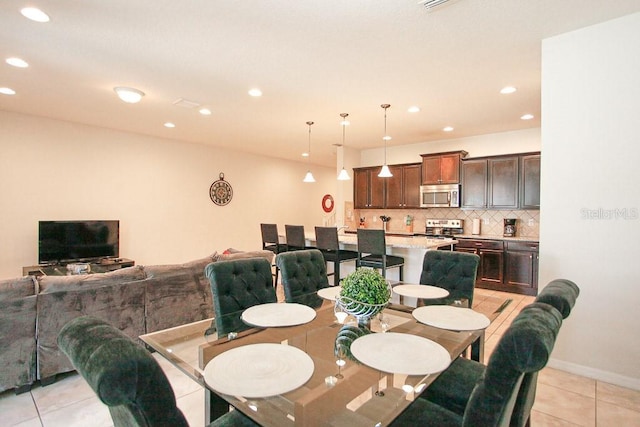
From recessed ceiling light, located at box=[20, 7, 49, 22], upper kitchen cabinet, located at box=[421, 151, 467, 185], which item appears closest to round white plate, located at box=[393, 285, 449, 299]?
recessed ceiling light, located at box=[20, 7, 49, 22]

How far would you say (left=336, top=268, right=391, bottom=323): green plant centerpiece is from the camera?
1.73 meters

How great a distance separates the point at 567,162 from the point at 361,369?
8.19 feet

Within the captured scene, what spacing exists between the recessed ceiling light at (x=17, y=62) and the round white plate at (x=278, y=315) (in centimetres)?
330

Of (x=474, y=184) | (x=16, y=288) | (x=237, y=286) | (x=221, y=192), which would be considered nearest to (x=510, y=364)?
(x=237, y=286)

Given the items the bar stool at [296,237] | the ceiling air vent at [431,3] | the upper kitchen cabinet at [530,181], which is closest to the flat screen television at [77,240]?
the bar stool at [296,237]

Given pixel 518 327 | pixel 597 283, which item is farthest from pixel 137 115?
pixel 597 283

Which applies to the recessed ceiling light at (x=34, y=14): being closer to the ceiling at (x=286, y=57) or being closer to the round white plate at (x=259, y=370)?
the ceiling at (x=286, y=57)

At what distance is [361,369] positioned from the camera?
4.38 ft

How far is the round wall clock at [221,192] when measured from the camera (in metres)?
7.11

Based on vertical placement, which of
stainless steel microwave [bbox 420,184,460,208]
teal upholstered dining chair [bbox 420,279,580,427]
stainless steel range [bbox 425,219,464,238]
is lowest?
teal upholstered dining chair [bbox 420,279,580,427]

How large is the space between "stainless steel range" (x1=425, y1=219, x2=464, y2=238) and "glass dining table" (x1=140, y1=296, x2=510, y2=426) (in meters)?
4.39

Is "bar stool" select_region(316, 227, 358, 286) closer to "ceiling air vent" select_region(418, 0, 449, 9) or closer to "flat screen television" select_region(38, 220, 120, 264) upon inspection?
"ceiling air vent" select_region(418, 0, 449, 9)

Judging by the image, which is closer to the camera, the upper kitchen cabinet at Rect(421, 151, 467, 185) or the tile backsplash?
the tile backsplash

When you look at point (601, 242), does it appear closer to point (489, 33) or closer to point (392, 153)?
point (489, 33)
